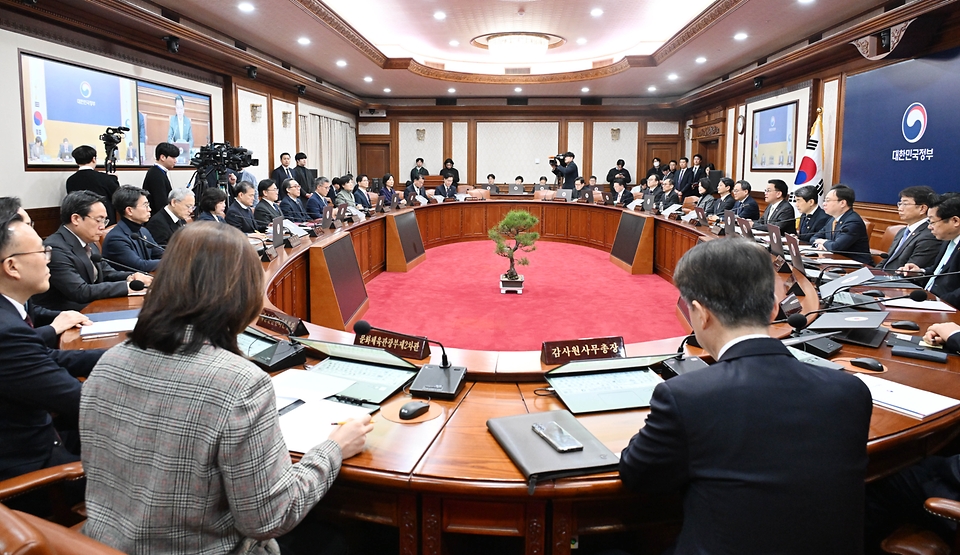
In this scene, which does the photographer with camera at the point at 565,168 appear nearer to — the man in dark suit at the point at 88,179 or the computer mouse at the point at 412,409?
the man in dark suit at the point at 88,179

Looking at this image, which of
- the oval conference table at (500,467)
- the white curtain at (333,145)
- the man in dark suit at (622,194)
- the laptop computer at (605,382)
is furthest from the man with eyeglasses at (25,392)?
the white curtain at (333,145)

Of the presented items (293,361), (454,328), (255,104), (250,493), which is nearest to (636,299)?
(454,328)

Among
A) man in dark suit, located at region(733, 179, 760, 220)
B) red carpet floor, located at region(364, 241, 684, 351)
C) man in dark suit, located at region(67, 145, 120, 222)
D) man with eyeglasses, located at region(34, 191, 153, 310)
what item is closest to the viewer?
man with eyeglasses, located at region(34, 191, 153, 310)

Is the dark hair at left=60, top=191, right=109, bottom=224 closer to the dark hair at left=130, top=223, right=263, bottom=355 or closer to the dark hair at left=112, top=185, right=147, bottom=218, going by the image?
the dark hair at left=112, top=185, right=147, bottom=218

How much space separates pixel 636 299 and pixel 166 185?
15.5ft

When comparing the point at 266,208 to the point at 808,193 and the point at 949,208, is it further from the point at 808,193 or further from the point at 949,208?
the point at 949,208

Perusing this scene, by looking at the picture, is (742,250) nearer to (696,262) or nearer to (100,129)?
(696,262)

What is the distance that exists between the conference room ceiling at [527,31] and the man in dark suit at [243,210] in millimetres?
2007

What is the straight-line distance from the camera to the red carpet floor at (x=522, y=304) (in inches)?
189

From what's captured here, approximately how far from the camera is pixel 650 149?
13.8m

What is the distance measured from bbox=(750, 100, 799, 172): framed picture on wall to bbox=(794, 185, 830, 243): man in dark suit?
3446 millimetres

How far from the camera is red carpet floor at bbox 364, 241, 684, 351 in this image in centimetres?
480

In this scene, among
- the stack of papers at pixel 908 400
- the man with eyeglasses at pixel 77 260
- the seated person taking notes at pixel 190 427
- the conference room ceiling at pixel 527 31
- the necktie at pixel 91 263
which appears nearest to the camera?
the seated person taking notes at pixel 190 427

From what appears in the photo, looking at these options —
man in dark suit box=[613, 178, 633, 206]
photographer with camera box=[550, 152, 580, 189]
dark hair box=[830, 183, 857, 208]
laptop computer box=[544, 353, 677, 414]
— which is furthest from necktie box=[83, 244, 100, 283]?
photographer with camera box=[550, 152, 580, 189]
